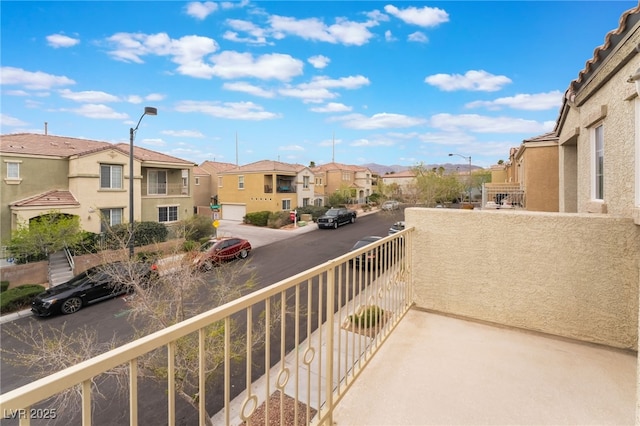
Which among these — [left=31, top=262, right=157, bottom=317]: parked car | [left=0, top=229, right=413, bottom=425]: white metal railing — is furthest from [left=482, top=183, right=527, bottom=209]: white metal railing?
[left=31, top=262, right=157, bottom=317]: parked car

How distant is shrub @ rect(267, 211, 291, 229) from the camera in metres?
29.0

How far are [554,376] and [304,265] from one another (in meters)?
13.3

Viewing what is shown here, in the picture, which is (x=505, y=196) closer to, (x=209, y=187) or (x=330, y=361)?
(x=330, y=361)

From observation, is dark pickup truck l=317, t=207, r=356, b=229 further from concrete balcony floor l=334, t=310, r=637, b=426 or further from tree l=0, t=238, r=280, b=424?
concrete balcony floor l=334, t=310, r=637, b=426

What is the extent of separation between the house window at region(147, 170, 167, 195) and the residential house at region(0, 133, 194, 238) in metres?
0.08

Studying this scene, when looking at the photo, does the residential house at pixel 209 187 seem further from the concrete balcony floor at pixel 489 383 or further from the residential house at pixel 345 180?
the concrete balcony floor at pixel 489 383

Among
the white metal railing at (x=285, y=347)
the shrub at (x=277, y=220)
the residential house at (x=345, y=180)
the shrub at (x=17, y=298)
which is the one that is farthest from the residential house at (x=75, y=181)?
the residential house at (x=345, y=180)

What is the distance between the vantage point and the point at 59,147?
2028 centimetres

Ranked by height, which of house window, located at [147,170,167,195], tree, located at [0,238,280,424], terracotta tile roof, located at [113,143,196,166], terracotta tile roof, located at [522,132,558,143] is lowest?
tree, located at [0,238,280,424]

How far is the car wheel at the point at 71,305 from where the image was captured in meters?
10.8

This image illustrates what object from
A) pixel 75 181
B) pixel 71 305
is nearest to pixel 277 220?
pixel 75 181

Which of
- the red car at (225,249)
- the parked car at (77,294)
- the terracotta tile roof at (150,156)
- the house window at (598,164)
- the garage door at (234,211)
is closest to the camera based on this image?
the house window at (598,164)

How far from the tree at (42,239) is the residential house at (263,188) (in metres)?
18.5

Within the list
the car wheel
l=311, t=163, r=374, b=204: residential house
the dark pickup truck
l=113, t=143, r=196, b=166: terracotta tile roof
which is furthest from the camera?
l=311, t=163, r=374, b=204: residential house
